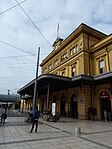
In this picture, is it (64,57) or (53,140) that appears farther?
(64,57)

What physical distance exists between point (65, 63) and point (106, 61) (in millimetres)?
8647

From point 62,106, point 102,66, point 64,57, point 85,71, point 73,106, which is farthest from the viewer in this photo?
point 64,57

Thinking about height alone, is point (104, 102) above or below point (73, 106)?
above

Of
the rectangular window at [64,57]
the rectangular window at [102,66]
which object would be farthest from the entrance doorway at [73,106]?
the rectangular window at [64,57]

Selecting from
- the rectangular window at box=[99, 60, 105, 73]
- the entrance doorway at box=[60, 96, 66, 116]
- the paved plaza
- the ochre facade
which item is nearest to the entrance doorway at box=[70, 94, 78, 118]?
the ochre facade

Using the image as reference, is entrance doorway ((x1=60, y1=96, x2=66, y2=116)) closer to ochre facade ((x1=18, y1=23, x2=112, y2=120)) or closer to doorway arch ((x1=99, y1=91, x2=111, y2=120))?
ochre facade ((x1=18, y1=23, x2=112, y2=120))

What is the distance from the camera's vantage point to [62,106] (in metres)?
→ 28.8

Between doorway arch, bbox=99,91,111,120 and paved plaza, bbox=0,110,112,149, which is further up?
doorway arch, bbox=99,91,111,120

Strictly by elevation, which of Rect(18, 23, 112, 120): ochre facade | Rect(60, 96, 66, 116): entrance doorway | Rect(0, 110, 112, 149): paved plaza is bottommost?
Rect(0, 110, 112, 149): paved plaza

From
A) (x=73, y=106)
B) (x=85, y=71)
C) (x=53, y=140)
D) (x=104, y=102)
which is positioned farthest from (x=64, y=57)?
(x=53, y=140)

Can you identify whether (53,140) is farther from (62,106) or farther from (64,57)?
(64,57)

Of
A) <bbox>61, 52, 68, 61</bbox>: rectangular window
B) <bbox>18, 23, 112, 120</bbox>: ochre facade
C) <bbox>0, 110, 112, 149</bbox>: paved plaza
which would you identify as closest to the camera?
<bbox>0, 110, 112, 149</bbox>: paved plaza

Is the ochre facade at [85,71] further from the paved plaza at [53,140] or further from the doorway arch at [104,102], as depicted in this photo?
the paved plaza at [53,140]

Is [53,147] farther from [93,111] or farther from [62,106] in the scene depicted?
[62,106]
